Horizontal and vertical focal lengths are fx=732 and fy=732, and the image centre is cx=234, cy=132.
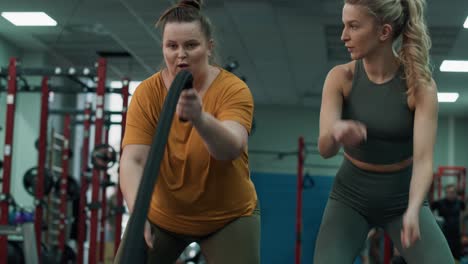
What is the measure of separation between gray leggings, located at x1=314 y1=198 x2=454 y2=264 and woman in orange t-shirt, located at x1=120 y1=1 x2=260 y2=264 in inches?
7.9

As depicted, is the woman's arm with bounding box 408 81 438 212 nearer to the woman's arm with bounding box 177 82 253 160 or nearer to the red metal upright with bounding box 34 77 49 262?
the woman's arm with bounding box 177 82 253 160

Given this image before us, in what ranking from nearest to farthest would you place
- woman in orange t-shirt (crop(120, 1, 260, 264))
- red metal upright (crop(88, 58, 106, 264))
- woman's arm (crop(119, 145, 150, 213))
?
woman's arm (crop(119, 145, 150, 213)) < woman in orange t-shirt (crop(120, 1, 260, 264)) < red metal upright (crop(88, 58, 106, 264))

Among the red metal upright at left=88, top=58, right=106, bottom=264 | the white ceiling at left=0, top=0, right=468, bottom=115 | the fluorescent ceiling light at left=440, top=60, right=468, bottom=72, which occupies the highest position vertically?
the white ceiling at left=0, top=0, right=468, bottom=115

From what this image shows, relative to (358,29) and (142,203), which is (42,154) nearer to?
(358,29)

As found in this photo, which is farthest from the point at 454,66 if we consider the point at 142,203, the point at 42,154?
the point at 142,203

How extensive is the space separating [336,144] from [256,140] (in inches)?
490

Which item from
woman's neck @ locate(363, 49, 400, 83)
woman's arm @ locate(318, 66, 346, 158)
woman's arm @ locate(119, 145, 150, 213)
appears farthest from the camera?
woman's neck @ locate(363, 49, 400, 83)

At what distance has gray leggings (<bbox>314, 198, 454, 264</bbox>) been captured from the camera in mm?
2029

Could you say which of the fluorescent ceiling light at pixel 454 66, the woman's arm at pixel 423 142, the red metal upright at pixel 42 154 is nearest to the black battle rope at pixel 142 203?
the woman's arm at pixel 423 142

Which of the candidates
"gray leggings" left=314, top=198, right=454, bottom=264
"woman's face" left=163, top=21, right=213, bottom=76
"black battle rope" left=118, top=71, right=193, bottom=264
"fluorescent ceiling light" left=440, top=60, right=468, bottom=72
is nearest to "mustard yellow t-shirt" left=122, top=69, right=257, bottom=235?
"woman's face" left=163, top=21, right=213, bottom=76

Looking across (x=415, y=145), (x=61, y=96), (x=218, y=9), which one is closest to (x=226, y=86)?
(x=415, y=145)

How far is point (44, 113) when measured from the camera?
6.89 meters

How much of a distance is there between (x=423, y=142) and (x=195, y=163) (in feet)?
2.04

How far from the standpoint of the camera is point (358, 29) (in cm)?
199
